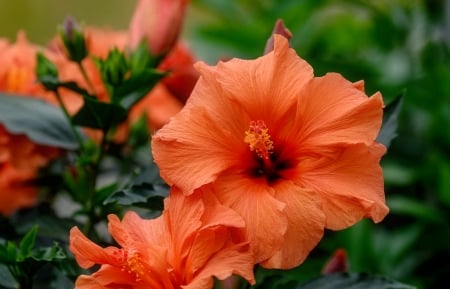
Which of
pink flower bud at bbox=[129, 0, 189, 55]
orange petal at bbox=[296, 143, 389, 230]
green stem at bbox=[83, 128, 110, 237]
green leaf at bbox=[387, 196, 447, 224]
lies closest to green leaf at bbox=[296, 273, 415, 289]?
orange petal at bbox=[296, 143, 389, 230]

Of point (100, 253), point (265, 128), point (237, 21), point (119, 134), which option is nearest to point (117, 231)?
point (100, 253)

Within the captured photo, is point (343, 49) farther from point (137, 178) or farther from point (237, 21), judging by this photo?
point (137, 178)

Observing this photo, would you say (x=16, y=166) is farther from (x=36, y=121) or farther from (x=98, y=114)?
(x=98, y=114)

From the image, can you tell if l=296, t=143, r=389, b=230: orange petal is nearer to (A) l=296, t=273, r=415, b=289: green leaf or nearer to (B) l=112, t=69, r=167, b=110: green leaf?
(A) l=296, t=273, r=415, b=289: green leaf

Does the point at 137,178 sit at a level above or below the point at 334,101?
below

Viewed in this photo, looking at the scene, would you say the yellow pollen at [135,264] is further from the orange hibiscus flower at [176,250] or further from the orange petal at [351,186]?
the orange petal at [351,186]

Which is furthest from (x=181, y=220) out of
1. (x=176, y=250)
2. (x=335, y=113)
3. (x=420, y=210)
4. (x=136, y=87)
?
(x=420, y=210)
